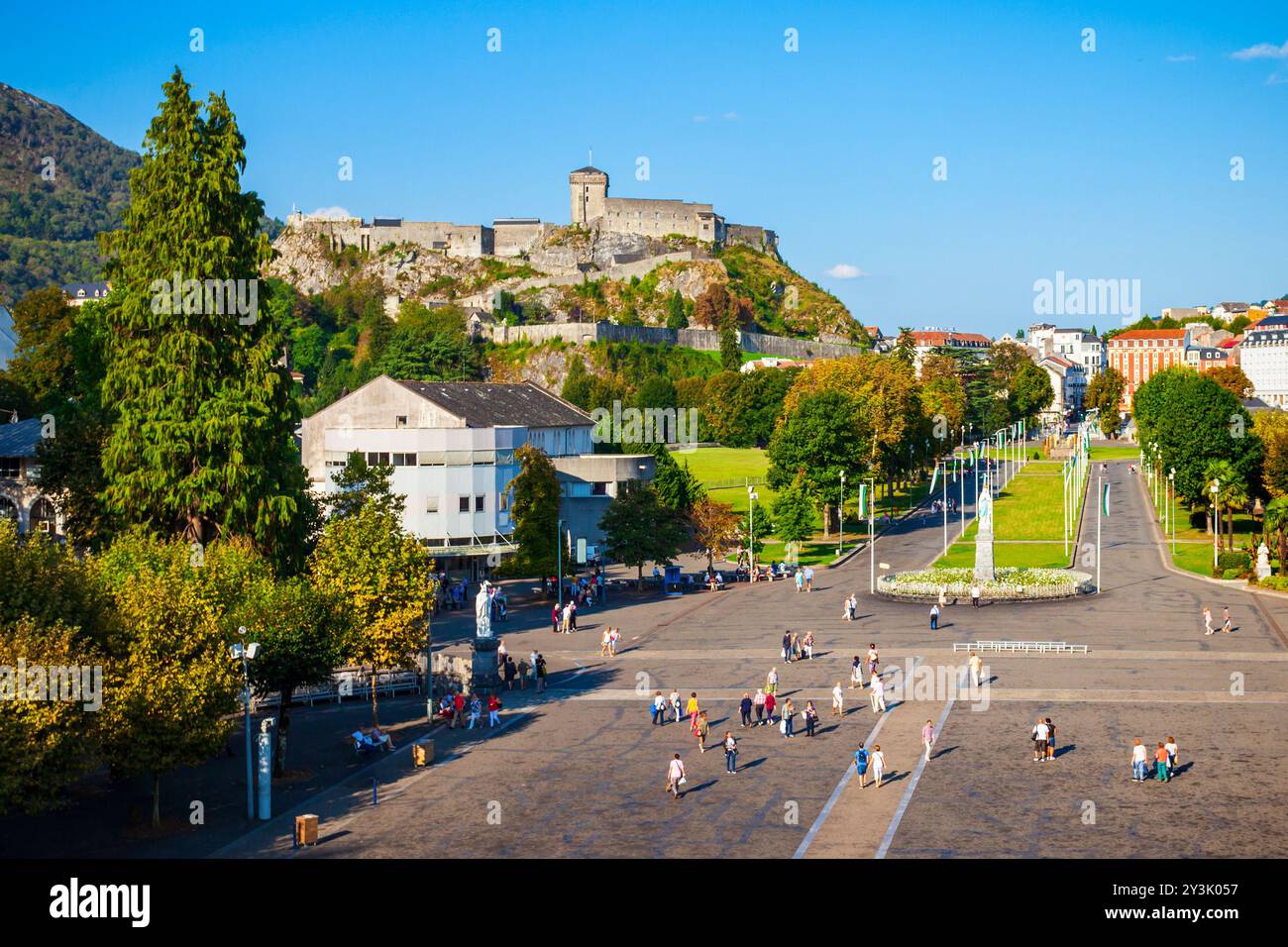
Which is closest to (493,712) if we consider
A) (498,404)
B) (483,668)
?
(483,668)

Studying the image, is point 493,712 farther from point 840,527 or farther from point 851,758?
point 840,527

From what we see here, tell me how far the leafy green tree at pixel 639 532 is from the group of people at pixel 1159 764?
37.9 meters

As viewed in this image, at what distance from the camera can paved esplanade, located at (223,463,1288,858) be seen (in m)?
28.0

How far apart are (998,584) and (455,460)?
1192 inches

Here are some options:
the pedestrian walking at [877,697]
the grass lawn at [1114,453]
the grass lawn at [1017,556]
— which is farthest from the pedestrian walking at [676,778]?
the grass lawn at [1114,453]

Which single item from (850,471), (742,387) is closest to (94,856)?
(850,471)

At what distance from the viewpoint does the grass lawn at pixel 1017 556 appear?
250 ft

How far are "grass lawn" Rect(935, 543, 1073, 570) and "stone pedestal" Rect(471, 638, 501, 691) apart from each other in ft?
121

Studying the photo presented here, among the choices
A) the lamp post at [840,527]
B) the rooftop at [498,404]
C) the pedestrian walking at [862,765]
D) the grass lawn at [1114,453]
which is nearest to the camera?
the pedestrian walking at [862,765]

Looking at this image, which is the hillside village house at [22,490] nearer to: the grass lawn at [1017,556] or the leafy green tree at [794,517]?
the leafy green tree at [794,517]

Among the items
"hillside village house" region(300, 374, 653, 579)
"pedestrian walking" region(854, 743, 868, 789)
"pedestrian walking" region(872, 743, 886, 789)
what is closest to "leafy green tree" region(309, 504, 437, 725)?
"pedestrian walking" region(854, 743, 868, 789)

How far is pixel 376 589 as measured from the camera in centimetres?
4009

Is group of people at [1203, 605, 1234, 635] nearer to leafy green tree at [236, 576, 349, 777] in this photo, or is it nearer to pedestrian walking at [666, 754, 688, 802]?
pedestrian walking at [666, 754, 688, 802]
